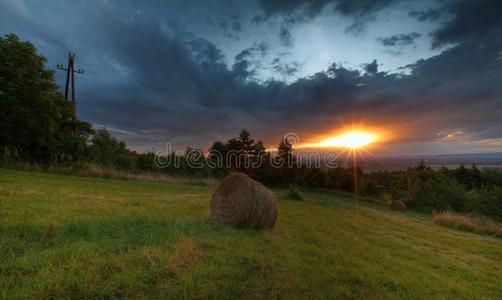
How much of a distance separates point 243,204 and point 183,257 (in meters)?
3.39

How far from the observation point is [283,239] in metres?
6.47

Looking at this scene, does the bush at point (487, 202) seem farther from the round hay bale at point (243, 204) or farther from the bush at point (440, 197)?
the round hay bale at point (243, 204)

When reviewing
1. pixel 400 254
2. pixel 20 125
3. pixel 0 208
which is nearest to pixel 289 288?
pixel 400 254

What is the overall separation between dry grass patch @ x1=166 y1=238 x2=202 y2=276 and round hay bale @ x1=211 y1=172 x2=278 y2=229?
2661 millimetres

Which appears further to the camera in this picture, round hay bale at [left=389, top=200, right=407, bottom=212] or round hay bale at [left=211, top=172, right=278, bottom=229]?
round hay bale at [left=389, top=200, right=407, bottom=212]

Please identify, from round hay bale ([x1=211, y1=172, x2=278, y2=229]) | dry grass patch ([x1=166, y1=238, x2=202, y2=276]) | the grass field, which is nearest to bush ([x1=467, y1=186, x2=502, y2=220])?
the grass field

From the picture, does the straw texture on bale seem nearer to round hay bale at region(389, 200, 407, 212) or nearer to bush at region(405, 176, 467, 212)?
round hay bale at region(389, 200, 407, 212)

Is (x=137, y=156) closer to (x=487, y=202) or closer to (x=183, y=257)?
(x=183, y=257)

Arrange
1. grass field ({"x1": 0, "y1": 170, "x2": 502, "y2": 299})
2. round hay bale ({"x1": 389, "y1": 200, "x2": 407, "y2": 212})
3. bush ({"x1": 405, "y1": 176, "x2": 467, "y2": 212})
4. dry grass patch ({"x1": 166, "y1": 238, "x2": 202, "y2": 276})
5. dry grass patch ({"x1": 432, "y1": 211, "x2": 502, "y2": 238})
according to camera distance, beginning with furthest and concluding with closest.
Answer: bush ({"x1": 405, "y1": 176, "x2": 467, "y2": 212}) < round hay bale ({"x1": 389, "y1": 200, "x2": 407, "y2": 212}) < dry grass patch ({"x1": 432, "y1": 211, "x2": 502, "y2": 238}) < dry grass patch ({"x1": 166, "y1": 238, "x2": 202, "y2": 276}) < grass field ({"x1": 0, "y1": 170, "x2": 502, "y2": 299})

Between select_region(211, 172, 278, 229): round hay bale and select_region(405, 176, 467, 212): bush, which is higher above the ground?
select_region(211, 172, 278, 229): round hay bale

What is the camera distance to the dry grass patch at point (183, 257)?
11.4ft

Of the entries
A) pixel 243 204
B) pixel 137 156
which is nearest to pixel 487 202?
pixel 243 204

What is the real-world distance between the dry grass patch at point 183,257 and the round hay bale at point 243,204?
266 cm

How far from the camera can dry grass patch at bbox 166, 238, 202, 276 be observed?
3.48 metres
